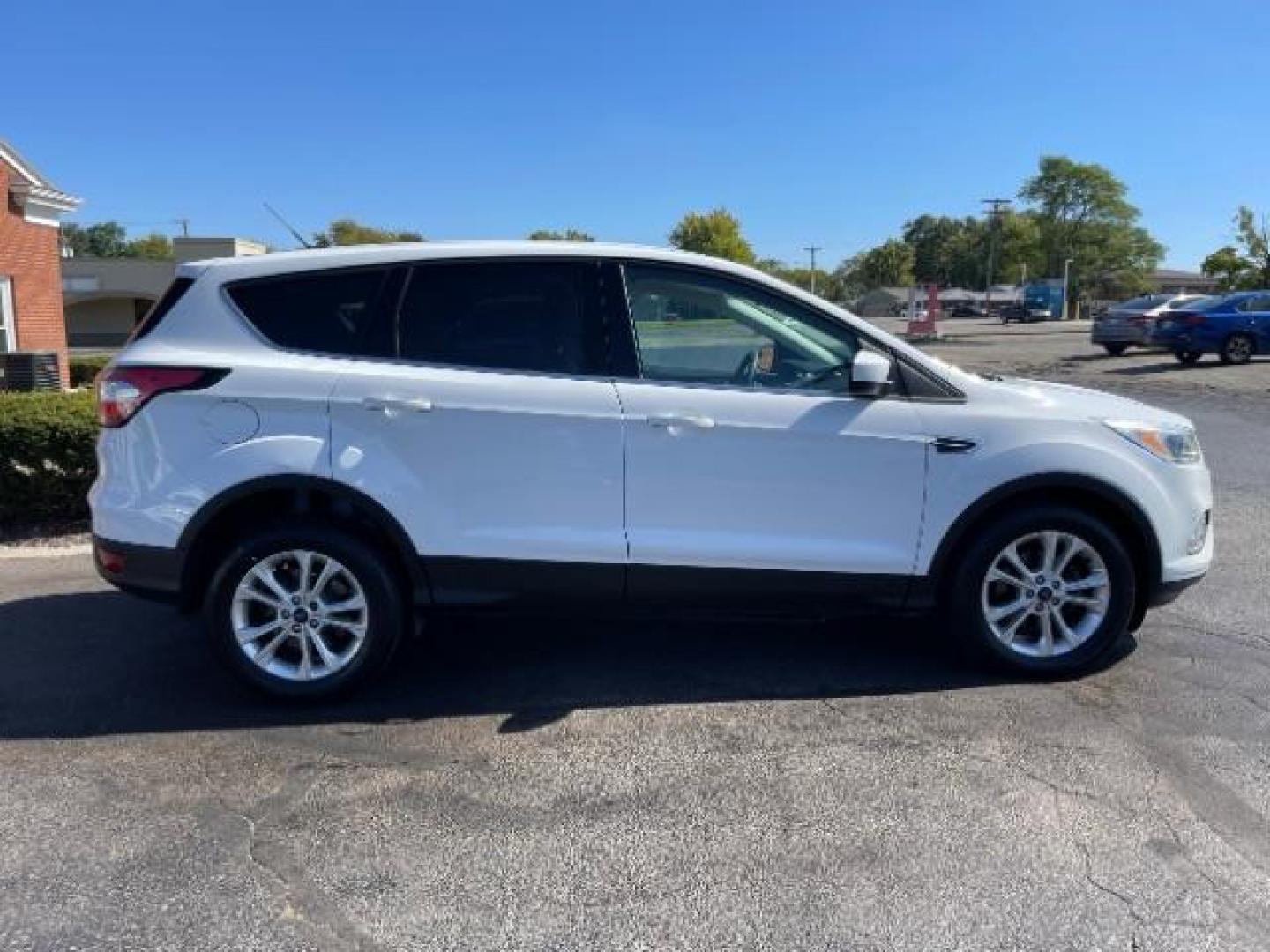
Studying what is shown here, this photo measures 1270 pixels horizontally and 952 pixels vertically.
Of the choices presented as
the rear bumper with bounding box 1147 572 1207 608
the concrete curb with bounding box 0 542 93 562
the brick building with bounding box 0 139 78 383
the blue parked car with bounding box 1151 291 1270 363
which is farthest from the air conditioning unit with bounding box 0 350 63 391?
the blue parked car with bounding box 1151 291 1270 363

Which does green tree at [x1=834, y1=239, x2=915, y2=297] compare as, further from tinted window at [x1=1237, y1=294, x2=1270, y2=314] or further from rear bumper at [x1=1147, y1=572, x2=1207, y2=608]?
rear bumper at [x1=1147, y1=572, x2=1207, y2=608]

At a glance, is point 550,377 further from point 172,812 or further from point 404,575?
point 172,812

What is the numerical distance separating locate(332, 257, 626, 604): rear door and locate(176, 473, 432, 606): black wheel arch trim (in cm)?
4

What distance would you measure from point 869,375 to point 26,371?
17417 mm

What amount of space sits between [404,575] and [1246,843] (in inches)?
→ 124

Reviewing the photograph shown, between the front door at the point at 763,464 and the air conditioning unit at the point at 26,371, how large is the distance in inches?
652

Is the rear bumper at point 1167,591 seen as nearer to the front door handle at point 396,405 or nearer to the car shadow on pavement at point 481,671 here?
the car shadow on pavement at point 481,671

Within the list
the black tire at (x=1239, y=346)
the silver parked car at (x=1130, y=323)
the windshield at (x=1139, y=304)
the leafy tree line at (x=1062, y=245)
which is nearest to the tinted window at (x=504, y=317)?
the black tire at (x=1239, y=346)

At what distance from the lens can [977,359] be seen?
27.2 meters

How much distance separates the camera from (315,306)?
14.3ft

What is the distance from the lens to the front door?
4242 mm

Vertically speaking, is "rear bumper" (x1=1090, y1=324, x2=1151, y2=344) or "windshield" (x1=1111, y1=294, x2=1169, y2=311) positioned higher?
"windshield" (x1=1111, y1=294, x2=1169, y2=311)

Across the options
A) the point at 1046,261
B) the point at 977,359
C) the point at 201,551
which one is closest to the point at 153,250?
the point at 1046,261

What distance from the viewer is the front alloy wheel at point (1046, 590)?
14.6 feet
